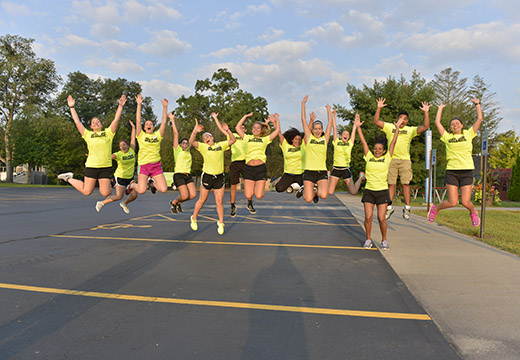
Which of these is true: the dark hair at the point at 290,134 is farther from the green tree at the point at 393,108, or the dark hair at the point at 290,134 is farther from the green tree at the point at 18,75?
the green tree at the point at 18,75


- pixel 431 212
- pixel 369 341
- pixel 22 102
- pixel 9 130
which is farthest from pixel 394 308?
pixel 22 102

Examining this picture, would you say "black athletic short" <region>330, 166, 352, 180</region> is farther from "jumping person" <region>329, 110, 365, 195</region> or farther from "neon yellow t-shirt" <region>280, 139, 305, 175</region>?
"neon yellow t-shirt" <region>280, 139, 305, 175</region>

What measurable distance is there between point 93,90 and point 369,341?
3277 inches

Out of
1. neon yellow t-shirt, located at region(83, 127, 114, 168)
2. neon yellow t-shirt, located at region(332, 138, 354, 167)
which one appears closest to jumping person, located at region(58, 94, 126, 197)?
neon yellow t-shirt, located at region(83, 127, 114, 168)

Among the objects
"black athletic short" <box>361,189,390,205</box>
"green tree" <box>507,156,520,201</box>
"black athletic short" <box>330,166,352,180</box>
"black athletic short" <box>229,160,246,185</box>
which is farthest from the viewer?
"green tree" <box>507,156,520,201</box>

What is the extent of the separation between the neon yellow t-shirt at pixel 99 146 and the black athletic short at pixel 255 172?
277cm

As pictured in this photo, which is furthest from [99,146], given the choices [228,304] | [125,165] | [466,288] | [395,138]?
[466,288]

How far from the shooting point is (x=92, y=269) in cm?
611

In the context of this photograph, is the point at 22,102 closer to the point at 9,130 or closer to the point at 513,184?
the point at 9,130

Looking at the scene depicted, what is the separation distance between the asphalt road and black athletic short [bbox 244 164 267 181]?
5.33ft

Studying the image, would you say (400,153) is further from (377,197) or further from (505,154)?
(505,154)

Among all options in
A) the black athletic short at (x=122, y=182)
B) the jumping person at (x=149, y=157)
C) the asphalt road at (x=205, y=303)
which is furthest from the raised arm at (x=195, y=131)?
the asphalt road at (x=205, y=303)

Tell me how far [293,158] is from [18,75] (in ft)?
175

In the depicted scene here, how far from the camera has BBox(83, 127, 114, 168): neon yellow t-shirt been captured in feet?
22.3
